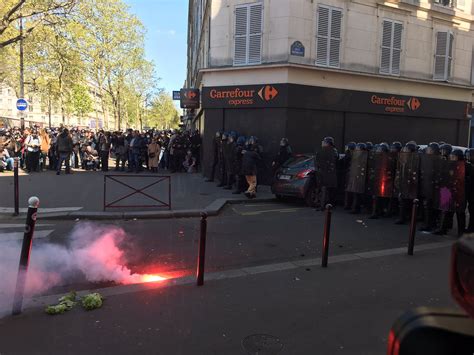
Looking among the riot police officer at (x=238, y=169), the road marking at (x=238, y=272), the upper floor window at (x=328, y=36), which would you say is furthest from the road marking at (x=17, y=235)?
the upper floor window at (x=328, y=36)

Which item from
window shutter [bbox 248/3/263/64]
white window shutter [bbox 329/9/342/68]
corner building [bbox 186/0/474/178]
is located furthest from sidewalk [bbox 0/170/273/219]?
white window shutter [bbox 329/9/342/68]

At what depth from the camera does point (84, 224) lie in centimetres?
869

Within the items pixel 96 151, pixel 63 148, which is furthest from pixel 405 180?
pixel 96 151

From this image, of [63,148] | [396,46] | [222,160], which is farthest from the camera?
[396,46]

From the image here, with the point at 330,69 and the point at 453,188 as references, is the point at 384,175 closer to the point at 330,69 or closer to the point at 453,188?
the point at 453,188

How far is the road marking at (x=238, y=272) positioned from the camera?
481 centimetres

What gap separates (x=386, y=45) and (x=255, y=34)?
532 cm

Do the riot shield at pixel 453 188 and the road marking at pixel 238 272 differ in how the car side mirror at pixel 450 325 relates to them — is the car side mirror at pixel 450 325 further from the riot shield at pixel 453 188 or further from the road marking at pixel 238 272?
the riot shield at pixel 453 188

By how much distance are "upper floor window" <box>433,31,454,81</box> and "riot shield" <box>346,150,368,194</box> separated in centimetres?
977

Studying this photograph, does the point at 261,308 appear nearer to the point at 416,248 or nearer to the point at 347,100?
the point at 416,248

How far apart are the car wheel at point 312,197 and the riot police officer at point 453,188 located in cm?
348

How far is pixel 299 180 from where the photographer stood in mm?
11414

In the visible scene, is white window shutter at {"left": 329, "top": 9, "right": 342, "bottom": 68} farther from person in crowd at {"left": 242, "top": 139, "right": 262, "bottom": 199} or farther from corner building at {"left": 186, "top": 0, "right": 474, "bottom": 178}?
person in crowd at {"left": 242, "top": 139, "right": 262, "bottom": 199}

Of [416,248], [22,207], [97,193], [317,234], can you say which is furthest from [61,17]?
[416,248]
